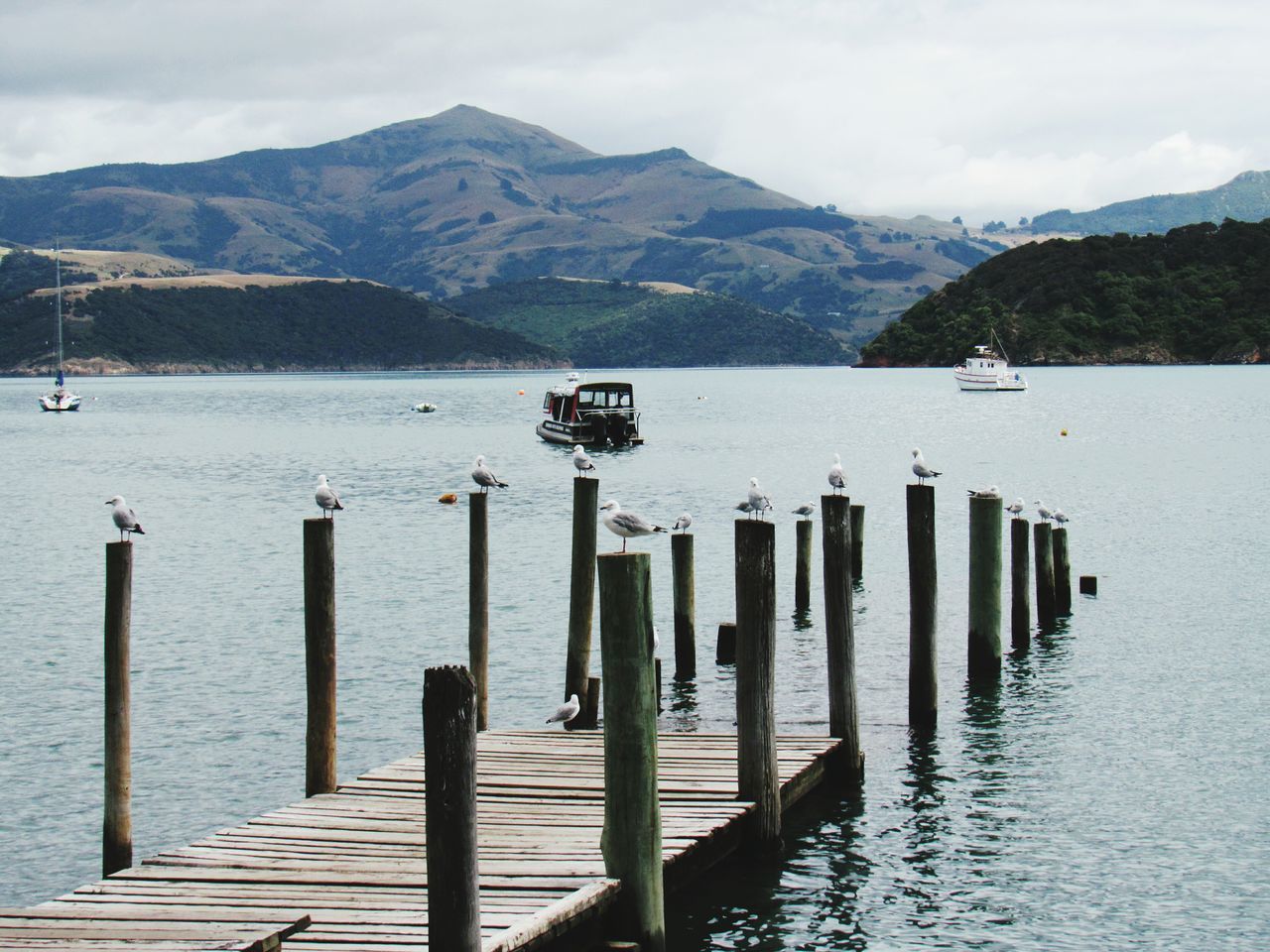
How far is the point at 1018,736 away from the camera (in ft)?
61.2

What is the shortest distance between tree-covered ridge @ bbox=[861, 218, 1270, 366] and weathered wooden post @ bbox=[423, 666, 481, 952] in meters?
183

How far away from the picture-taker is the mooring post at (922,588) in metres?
17.8

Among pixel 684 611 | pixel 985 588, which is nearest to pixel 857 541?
pixel 684 611

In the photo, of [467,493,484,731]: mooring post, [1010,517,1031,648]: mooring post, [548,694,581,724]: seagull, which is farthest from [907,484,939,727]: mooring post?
[1010,517,1031,648]: mooring post

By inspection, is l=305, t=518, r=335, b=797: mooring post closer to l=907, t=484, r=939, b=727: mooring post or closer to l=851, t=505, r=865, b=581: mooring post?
l=907, t=484, r=939, b=727: mooring post

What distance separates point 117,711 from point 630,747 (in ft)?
17.0

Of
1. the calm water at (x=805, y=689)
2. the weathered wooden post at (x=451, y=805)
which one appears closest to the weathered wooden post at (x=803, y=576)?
the calm water at (x=805, y=689)

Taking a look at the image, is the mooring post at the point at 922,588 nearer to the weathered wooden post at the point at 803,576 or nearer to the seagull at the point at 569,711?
the seagull at the point at 569,711

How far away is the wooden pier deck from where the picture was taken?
9.37 meters

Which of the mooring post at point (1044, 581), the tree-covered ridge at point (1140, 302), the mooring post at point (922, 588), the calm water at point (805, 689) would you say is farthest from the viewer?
the tree-covered ridge at point (1140, 302)

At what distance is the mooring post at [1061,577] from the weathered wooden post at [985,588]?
633 centimetres

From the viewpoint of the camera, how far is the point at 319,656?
548 inches

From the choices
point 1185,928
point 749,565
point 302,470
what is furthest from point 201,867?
point 302,470

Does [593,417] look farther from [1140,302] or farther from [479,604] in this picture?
[1140,302]
